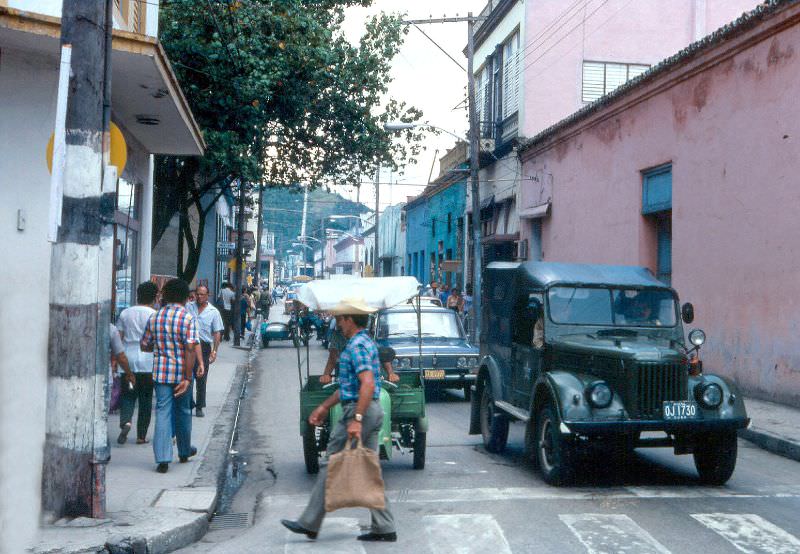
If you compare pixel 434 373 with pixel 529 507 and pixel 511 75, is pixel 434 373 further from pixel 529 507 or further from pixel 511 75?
pixel 511 75

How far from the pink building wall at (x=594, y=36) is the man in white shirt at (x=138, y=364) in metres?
20.4

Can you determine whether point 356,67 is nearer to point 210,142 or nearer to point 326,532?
point 210,142

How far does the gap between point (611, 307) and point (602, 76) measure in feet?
68.2

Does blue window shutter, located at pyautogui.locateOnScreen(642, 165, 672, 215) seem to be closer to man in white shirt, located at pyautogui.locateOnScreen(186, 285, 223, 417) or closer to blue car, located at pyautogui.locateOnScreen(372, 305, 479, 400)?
blue car, located at pyautogui.locateOnScreen(372, 305, 479, 400)

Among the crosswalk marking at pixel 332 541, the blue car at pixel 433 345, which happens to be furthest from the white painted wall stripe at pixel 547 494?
the blue car at pixel 433 345

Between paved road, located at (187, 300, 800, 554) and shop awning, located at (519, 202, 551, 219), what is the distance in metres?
15.2

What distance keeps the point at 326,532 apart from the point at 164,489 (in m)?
1.80

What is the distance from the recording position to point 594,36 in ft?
93.5

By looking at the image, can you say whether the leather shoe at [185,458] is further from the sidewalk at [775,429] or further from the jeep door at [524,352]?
the sidewalk at [775,429]

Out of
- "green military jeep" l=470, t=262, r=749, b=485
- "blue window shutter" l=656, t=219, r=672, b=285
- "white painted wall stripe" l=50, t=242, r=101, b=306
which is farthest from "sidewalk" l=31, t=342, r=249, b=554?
"blue window shutter" l=656, t=219, r=672, b=285

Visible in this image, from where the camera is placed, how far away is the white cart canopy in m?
8.87

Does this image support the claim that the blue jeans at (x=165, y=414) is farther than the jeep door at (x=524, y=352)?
No

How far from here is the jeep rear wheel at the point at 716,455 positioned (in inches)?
331

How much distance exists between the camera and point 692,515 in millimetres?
7223
